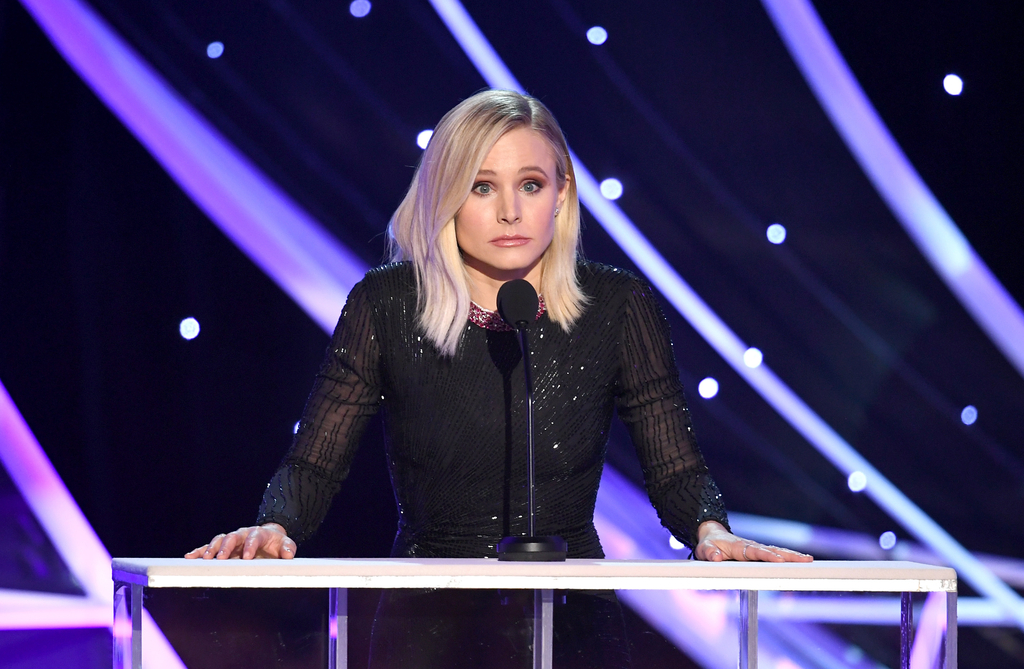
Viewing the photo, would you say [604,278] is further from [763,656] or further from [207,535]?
[207,535]

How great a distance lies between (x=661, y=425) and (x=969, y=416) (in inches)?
58.6

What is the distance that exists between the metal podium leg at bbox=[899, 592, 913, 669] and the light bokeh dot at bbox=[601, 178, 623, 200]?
1.80 meters

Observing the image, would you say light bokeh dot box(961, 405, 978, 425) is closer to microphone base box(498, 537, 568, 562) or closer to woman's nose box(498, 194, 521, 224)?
woman's nose box(498, 194, 521, 224)

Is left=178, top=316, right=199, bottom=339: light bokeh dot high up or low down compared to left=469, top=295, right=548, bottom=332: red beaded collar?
up

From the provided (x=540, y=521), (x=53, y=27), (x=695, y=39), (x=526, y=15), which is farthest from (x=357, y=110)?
(x=540, y=521)

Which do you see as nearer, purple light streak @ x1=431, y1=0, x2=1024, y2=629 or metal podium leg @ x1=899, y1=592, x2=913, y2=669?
metal podium leg @ x1=899, y1=592, x2=913, y2=669

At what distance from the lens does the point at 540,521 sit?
1.95 meters

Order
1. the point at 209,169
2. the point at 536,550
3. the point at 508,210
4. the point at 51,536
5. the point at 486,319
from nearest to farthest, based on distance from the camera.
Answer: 1. the point at 536,550
2. the point at 508,210
3. the point at 486,319
4. the point at 51,536
5. the point at 209,169

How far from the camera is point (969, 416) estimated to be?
3.08 meters

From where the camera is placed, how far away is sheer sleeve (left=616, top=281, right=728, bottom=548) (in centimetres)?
190

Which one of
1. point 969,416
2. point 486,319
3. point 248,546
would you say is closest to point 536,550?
point 248,546

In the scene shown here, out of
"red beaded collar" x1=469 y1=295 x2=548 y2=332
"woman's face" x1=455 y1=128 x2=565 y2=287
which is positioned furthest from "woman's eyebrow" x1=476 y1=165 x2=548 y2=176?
"red beaded collar" x1=469 y1=295 x2=548 y2=332

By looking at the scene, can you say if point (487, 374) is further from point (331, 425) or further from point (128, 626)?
point (128, 626)

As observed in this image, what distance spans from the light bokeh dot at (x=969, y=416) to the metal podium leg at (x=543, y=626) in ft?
7.13
